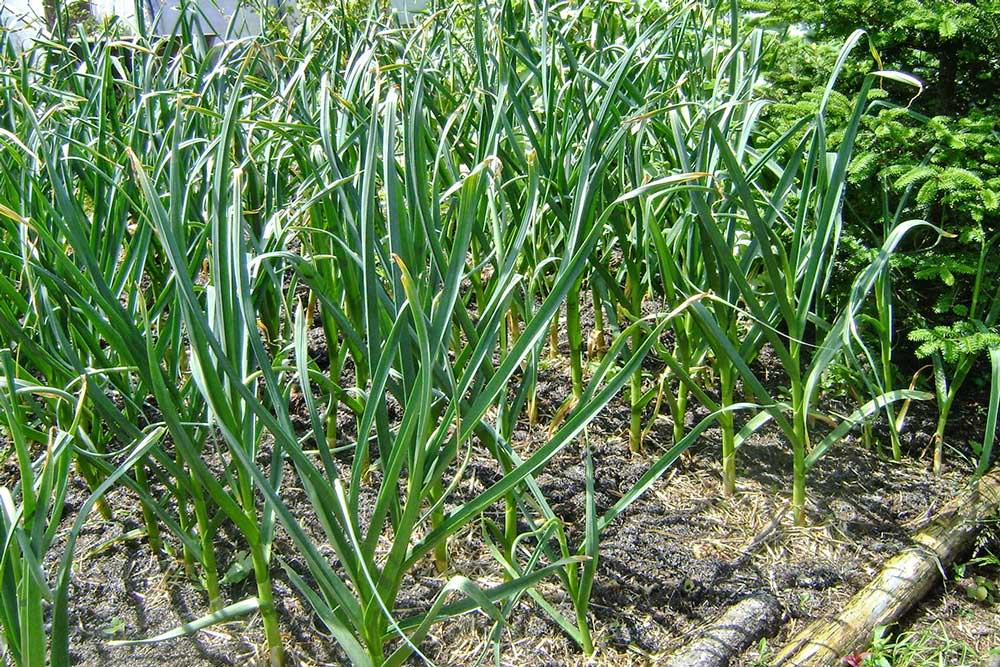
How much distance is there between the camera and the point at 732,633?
163cm

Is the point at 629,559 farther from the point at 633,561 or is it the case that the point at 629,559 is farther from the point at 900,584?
the point at 900,584

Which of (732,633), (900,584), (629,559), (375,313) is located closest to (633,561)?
(629,559)

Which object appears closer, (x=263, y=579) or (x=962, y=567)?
(x=263, y=579)

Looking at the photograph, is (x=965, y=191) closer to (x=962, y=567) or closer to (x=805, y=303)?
(x=805, y=303)

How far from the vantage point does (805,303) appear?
1.65 metres

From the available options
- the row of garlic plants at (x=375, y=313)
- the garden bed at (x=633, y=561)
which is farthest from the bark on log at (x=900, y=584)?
the row of garlic plants at (x=375, y=313)

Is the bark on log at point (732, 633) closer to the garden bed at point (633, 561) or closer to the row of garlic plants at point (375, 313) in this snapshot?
the garden bed at point (633, 561)

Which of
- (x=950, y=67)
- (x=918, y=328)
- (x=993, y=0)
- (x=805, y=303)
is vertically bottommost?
(x=918, y=328)

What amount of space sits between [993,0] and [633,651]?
1.77 meters

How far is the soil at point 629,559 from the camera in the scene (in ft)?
5.19

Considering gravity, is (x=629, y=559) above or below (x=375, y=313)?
below

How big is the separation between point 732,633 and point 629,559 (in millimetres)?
244

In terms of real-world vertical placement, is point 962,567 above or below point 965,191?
below

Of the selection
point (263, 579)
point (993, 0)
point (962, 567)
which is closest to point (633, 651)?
point (263, 579)
